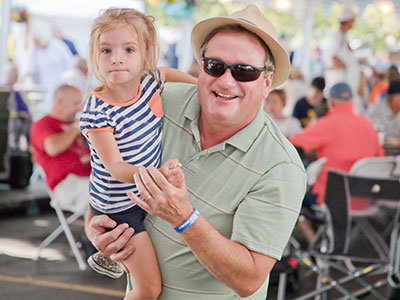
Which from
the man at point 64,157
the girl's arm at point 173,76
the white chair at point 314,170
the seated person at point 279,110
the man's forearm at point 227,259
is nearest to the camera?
the man's forearm at point 227,259

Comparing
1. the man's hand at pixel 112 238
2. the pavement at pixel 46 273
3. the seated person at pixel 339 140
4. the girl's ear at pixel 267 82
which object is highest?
the girl's ear at pixel 267 82

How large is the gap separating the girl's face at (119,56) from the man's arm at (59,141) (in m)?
3.68

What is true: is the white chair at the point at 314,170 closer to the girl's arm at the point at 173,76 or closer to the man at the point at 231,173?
the girl's arm at the point at 173,76

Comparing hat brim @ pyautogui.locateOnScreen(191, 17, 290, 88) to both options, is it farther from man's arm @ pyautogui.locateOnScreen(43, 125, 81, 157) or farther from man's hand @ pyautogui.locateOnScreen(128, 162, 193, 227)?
man's arm @ pyautogui.locateOnScreen(43, 125, 81, 157)

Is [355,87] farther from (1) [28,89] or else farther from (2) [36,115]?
(1) [28,89]

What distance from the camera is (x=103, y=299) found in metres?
4.95

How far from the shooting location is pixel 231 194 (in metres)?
1.93

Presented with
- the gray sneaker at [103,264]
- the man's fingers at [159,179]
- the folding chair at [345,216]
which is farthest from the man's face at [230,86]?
the folding chair at [345,216]

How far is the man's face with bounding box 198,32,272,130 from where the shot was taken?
1.93 m

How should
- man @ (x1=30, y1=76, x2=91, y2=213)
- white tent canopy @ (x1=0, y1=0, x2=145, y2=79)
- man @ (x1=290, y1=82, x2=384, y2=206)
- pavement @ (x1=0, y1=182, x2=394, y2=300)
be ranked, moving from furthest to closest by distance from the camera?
white tent canopy @ (x1=0, y1=0, x2=145, y2=79)
man @ (x1=30, y1=76, x2=91, y2=213)
man @ (x1=290, y1=82, x2=384, y2=206)
pavement @ (x1=0, y1=182, x2=394, y2=300)

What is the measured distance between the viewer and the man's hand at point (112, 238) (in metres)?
2.00

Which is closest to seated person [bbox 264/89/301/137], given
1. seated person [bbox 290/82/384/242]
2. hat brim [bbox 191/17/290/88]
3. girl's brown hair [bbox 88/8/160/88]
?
seated person [bbox 290/82/384/242]

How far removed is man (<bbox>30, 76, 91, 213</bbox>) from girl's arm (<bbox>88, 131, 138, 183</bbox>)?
3798mm

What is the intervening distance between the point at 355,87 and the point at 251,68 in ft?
21.6
